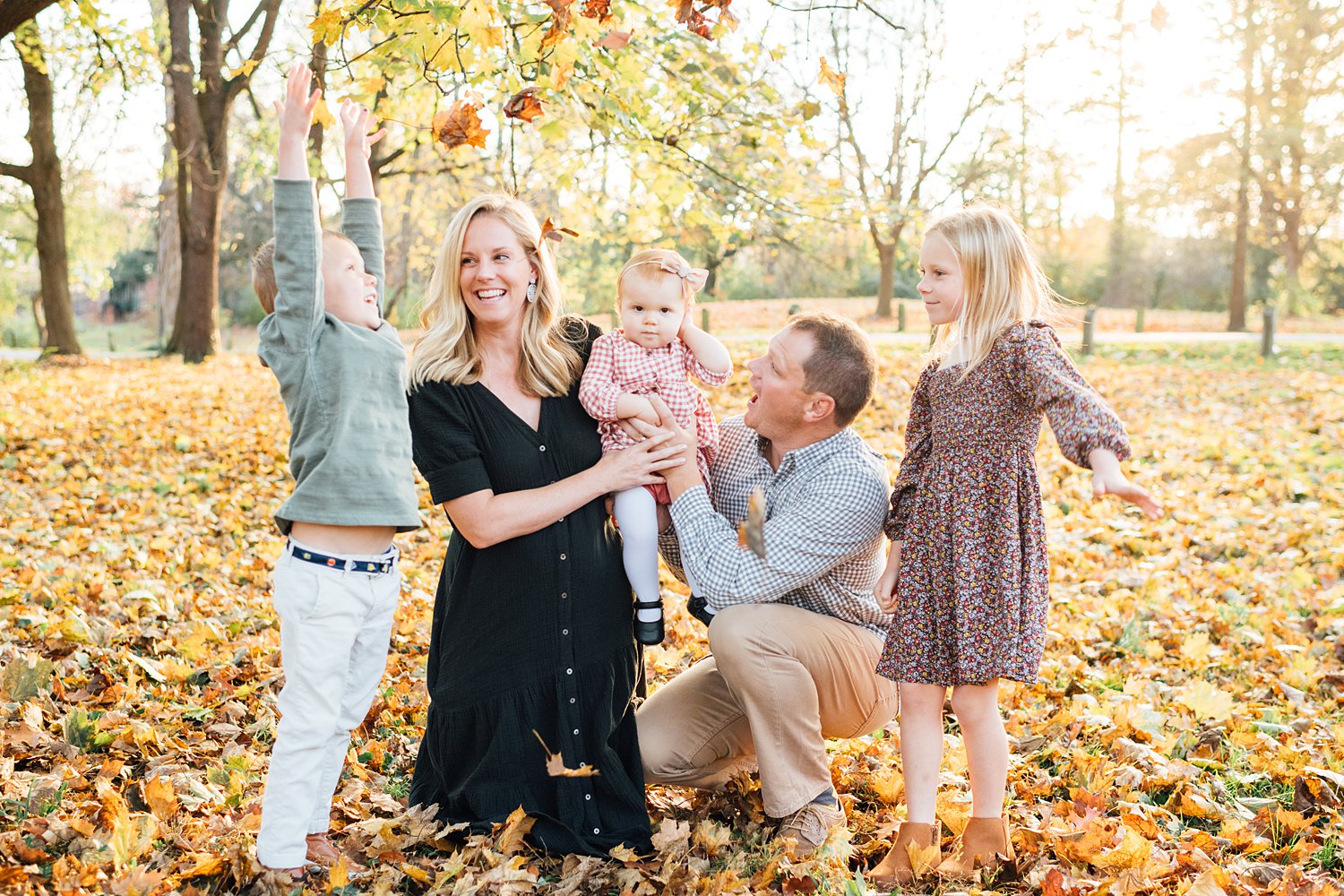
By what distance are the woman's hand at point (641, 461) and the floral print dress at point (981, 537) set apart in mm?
681

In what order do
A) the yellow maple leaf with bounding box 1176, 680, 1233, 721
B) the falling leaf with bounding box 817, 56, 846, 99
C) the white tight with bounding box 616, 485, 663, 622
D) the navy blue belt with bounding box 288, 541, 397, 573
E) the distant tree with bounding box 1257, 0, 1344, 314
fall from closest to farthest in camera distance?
the navy blue belt with bounding box 288, 541, 397, 573 < the white tight with bounding box 616, 485, 663, 622 < the falling leaf with bounding box 817, 56, 846, 99 < the yellow maple leaf with bounding box 1176, 680, 1233, 721 < the distant tree with bounding box 1257, 0, 1344, 314

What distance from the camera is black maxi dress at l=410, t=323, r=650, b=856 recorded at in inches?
114

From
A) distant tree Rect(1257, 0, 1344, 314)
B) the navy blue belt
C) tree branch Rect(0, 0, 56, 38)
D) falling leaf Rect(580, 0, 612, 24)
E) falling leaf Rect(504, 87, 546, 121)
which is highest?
distant tree Rect(1257, 0, 1344, 314)

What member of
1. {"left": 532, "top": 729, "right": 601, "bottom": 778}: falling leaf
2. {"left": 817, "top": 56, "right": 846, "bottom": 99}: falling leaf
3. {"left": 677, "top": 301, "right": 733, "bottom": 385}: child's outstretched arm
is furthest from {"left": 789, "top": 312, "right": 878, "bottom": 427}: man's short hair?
{"left": 532, "top": 729, "right": 601, "bottom": 778}: falling leaf

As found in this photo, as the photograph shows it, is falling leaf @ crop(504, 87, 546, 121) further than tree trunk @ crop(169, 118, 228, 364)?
No

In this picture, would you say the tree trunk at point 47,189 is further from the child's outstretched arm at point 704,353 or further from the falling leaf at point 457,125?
the child's outstretched arm at point 704,353

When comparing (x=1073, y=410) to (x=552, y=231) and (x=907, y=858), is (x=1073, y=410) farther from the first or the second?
(x=552, y=231)

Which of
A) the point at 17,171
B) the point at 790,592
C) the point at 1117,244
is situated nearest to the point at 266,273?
the point at 790,592

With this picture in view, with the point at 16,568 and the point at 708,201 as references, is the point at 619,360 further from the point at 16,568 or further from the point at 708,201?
the point at 708,201

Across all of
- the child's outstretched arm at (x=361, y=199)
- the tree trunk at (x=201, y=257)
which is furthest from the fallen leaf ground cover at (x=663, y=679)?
the tree trunk at (x=201, y=257)

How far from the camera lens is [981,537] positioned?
9.04 feet

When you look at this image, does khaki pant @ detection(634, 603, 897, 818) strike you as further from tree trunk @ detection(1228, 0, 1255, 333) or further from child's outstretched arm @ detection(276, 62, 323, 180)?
tree trunk @ detection(1228, 0, 1255, 333)

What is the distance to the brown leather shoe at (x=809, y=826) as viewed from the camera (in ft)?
9.34

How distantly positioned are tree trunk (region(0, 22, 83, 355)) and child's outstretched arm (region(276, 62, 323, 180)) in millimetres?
12207
